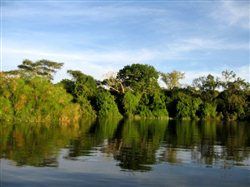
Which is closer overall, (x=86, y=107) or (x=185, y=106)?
(x=86, y=107)

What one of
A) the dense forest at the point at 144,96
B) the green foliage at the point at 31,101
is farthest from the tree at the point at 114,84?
the green foliage at the point at 31,101

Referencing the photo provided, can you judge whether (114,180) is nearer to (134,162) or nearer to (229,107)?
(134,162)

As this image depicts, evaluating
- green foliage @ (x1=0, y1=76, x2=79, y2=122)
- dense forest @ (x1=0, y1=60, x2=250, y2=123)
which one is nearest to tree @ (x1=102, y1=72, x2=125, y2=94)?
dense forest @ (x1=0, y1=60, x2=250, y2=123)

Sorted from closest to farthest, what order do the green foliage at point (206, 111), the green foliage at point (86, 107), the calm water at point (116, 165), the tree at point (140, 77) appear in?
1. the calm water at point (116, 165)
2. the green foliage at point (86, 107)
3. the green foliage at point (206, 111)
4. the tree at point (140, 77)

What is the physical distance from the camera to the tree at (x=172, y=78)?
405 feet

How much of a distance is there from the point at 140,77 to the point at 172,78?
2202 cm

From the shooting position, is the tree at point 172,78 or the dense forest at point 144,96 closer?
the dense forest at point 144,96

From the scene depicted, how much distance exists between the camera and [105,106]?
8956 cm

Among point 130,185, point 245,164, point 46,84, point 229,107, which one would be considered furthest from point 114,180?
point 229,107

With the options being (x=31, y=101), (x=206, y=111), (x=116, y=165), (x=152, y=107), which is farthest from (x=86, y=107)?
(x=116, y=165)

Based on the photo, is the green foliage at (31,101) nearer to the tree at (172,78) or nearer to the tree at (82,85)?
the tree at (82,85)

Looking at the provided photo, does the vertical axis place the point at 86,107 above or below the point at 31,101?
above

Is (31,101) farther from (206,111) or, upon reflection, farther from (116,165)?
(206,111)

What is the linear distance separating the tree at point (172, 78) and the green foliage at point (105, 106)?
116 ft
